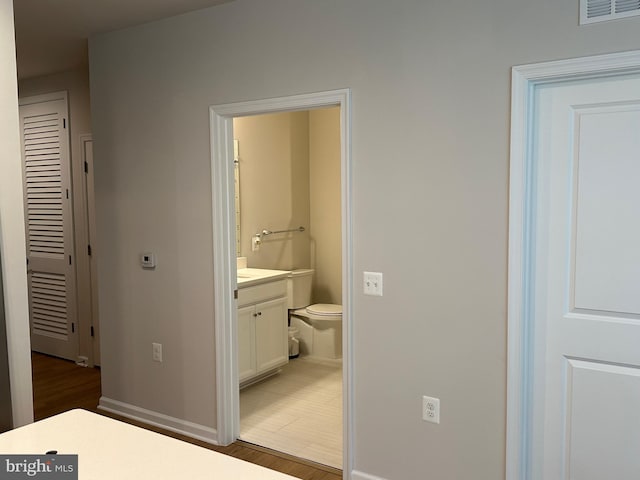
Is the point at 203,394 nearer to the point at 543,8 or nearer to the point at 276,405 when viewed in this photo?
the point at 276,405

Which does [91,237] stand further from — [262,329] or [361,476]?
[361,476]

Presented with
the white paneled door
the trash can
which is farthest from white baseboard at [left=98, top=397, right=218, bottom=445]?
the white paneled door

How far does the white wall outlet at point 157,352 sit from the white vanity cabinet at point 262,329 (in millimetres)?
586

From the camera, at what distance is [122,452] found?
4.52ft

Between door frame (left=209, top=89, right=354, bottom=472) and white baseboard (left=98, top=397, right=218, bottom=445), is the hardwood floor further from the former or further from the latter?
door frame (left=209, top=89, right=354, bottom=472)

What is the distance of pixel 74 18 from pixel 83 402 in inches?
105

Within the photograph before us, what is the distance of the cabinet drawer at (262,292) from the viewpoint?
3.97 m

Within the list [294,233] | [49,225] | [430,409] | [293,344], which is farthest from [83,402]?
[430,409]

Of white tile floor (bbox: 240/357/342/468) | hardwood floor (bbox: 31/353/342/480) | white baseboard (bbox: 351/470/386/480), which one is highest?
white baseboard (bbox: 351/470/386/480)

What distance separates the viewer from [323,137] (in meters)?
5.35

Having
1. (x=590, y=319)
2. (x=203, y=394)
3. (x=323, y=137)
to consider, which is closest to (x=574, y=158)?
(x=590, y=319)

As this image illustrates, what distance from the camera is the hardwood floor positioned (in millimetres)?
3033

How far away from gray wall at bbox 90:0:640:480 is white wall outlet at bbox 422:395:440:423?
3 cm

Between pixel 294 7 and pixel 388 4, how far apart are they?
0.55m
